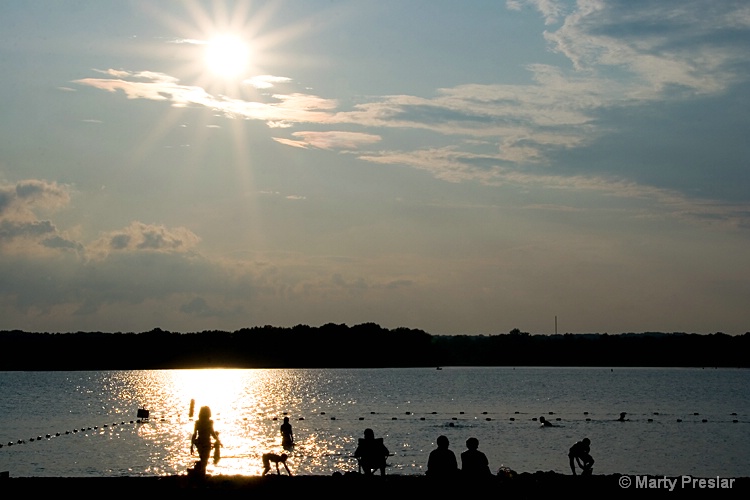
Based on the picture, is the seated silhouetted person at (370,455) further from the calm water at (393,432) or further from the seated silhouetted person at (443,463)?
the calm water at (393,432)

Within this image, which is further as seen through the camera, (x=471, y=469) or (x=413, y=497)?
(x=413, y=497)

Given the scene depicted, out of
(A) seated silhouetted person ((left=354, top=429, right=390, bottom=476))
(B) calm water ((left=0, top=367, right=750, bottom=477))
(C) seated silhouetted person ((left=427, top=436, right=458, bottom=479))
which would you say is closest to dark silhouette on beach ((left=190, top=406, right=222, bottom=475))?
(A) seated silhouetted person ((left=354, top=429, right=390, bottom=476))

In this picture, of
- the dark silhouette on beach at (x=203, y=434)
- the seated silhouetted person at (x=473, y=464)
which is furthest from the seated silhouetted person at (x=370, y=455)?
the seated silhouetted person at (x=473, y=464)

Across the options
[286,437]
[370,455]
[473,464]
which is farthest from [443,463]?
[286,437]

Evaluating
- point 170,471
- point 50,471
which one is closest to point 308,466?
point 170,471

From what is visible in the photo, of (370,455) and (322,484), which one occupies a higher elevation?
(370,455)

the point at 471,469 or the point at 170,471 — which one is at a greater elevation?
the point at 471,469

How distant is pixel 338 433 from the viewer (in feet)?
259

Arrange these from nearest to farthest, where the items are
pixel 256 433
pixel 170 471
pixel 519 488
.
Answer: pixel 519 488, pixel 170 471, pixel 256 433

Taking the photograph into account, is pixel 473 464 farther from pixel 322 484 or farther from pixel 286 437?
pixel 286 437

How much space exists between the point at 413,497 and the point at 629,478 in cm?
694

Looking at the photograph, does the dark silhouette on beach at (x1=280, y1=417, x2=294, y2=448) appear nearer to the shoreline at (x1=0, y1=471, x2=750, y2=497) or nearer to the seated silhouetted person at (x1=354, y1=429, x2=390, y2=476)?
the shoreline at (x1=0, y1=471, x2=750, y2=497)

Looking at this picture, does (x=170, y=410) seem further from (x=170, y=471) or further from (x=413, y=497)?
(x=413, y=497)

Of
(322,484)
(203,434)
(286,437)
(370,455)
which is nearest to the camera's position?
(322,484)
